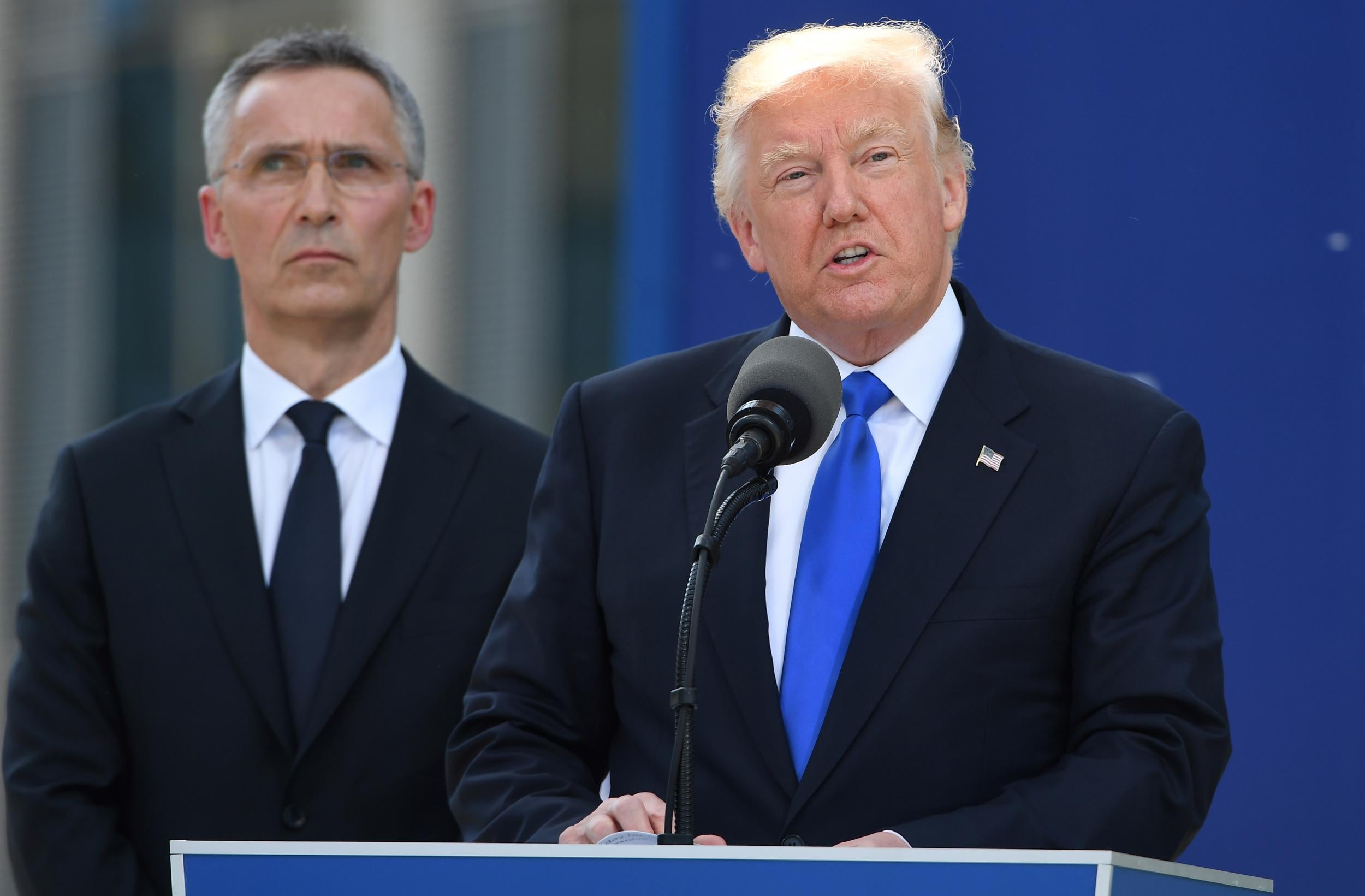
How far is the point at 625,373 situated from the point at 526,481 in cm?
52

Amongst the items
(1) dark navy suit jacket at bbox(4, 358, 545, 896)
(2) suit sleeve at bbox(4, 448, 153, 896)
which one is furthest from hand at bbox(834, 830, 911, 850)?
(2) suit sleeve at bbox(4, 448, 153, 896)

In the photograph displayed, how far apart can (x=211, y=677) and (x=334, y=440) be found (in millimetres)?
481

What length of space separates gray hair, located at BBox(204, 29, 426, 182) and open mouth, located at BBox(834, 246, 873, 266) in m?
1.15

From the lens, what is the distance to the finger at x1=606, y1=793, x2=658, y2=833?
2.25 meters

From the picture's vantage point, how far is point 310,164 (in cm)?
349

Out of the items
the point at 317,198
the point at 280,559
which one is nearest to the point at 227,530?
the point at 280,559

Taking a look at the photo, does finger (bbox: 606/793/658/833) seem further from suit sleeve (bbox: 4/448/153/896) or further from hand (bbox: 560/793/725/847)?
suit sleeve (bbox: 4/448/153/896)

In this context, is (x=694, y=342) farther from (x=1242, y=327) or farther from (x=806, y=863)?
(x=806, y=863)

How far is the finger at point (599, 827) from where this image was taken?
7.39 feet

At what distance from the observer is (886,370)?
2748 millimetres

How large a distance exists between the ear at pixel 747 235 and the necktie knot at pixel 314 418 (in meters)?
0.85

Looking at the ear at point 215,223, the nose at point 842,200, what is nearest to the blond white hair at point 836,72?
the nose at point 842,200

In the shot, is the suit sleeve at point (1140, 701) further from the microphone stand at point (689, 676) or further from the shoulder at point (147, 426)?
the shoulder at point (147, 426)

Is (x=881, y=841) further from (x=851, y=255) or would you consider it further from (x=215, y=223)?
(x=215, y=223)
